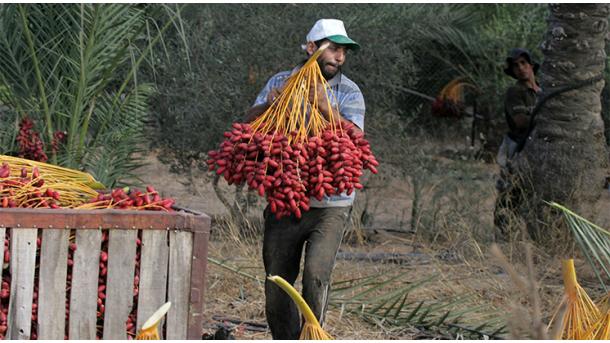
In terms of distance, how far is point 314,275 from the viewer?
15.5ft

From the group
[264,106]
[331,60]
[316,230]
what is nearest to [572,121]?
[331,60]

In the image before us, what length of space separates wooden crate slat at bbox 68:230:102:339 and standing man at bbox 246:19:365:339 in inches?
41.3

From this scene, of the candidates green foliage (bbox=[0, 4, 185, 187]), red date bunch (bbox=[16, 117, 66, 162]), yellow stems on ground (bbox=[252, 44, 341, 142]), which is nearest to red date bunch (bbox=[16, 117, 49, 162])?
red date bunch (bbox=[16, 117, 66, 162])

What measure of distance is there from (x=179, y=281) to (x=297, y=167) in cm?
67

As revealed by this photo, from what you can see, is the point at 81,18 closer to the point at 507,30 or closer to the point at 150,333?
the point at 150,333

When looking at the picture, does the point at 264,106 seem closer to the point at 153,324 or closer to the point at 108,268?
the point at 108,268

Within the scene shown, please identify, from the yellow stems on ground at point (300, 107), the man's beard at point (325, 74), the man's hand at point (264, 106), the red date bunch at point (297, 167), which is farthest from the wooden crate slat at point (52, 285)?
the man's beard at point (325, 74)

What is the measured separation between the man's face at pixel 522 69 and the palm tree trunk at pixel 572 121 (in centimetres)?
57

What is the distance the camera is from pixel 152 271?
4.12 meters

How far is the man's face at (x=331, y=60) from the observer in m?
4.84

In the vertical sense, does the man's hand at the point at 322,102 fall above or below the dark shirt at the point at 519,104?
below

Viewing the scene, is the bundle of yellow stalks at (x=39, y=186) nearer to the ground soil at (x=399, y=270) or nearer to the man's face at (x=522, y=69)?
the ground soil at (x=399, y=270)

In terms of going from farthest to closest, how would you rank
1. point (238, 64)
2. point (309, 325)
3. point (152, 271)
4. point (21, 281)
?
point (238, 64) < point (152, 271) < point (21, 281) < point (309, 325)

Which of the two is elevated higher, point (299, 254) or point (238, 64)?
point (238, 64)
